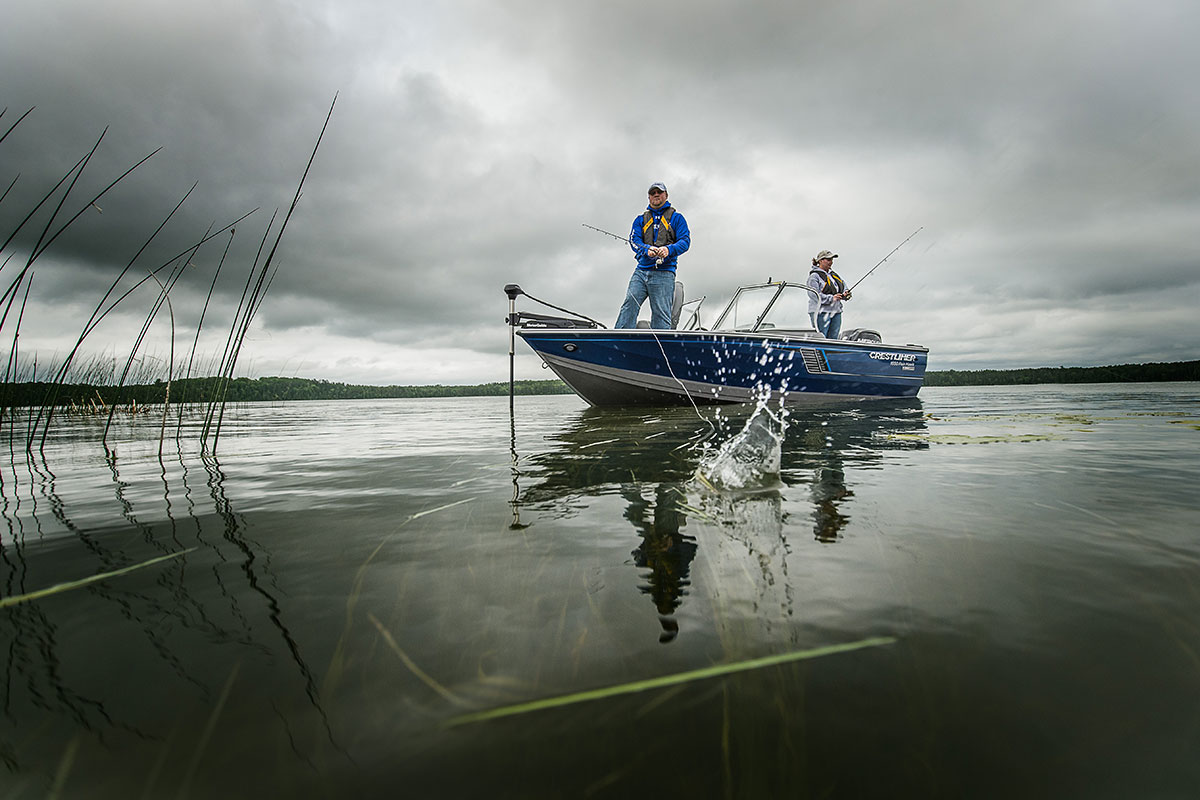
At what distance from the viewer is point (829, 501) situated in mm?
2391

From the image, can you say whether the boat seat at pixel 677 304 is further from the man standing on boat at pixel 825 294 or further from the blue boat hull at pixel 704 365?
the man standing on boat at pixel 825 294

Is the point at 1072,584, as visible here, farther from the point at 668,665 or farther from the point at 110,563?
the point at 110,563

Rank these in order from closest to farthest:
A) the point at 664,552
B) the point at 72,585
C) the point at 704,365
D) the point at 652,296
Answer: the point at 72,585, the point at 664,552, the point at 652,296, the point at 704,365

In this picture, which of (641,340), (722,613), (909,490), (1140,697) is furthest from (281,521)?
(641,340)

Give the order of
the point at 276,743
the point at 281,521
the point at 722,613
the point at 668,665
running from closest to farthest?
the point at 276,743
the point at 668,665
the point at 722,613
the point at 281,521

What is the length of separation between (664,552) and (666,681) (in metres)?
0.75

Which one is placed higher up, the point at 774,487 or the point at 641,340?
the point at 641,340

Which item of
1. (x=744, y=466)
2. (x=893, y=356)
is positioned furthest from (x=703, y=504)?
(x=893, y=356)

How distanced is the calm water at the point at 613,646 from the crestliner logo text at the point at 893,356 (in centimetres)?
935

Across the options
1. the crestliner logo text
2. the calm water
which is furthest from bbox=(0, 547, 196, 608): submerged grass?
the crestliner logo text

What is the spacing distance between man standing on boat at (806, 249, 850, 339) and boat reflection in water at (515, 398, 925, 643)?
6.11 metres

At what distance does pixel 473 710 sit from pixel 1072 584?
1505mm

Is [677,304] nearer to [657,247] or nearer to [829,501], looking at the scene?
[657,247]

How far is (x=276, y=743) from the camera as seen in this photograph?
82 cm
